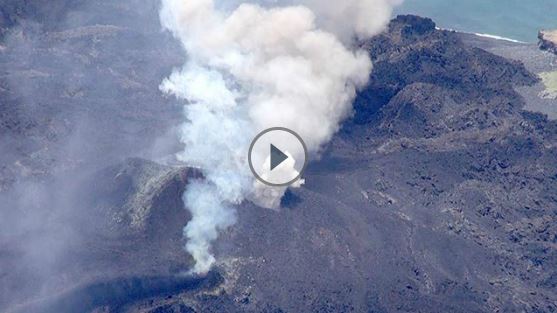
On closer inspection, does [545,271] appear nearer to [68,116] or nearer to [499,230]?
[499,230]

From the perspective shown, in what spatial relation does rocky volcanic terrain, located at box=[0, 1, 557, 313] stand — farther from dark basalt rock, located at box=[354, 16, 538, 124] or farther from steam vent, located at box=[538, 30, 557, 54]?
steam vent, located at box=[538, 30, 557, 54]

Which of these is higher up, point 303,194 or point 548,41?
point 548,41

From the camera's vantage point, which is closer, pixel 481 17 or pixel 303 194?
pixel 303 194
